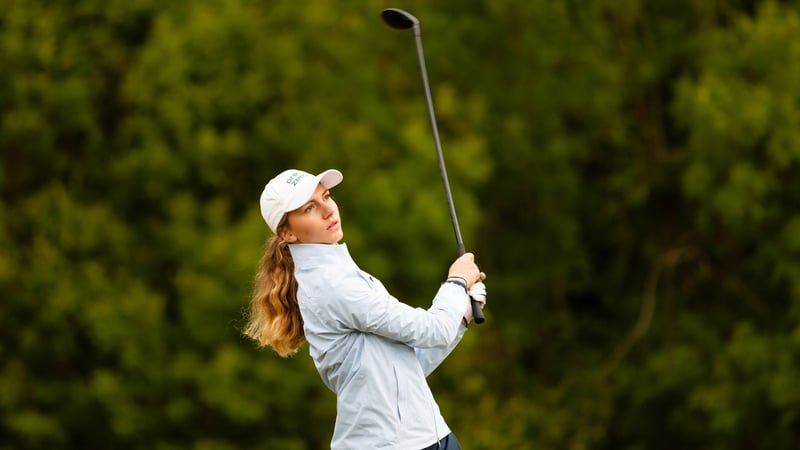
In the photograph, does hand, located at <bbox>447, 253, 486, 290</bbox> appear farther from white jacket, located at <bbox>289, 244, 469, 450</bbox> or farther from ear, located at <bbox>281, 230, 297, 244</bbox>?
ear, located at <bbox>281, 230, 297, 244</bbox>

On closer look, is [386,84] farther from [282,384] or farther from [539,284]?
[282,384]

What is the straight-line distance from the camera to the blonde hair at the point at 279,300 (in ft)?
12.6

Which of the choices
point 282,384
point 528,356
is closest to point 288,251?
point 282,384

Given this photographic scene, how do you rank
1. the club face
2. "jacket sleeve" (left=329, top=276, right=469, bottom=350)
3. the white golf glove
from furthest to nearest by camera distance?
1. the club face
2. the white golf glove
3. "jacket sleeve" (left=329, top=276, right=469, bottom=350)

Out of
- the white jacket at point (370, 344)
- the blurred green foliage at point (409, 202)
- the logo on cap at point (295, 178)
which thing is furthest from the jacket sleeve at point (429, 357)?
the blurred green foliage at point (409, 202)

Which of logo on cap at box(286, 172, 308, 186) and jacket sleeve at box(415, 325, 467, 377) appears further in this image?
jacket sleeve at box(415, 325, 467, 377)

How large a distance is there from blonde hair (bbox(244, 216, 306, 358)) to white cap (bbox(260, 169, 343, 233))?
0.33 feet

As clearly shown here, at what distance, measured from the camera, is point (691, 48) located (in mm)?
16031

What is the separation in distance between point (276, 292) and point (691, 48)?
12872 mm

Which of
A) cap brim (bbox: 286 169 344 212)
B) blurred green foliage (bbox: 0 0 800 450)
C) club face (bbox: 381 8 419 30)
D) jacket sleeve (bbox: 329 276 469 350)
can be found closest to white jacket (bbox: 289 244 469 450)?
jacket sleeve (bbox: 329 276 469 350)

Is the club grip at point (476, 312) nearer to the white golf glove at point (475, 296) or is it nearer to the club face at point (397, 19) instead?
the white golf glove at point (475, 296)

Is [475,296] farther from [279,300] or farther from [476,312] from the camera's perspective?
[279,300]

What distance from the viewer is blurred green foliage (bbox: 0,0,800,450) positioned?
13781 millimetres

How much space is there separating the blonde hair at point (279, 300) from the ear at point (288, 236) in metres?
0.04
